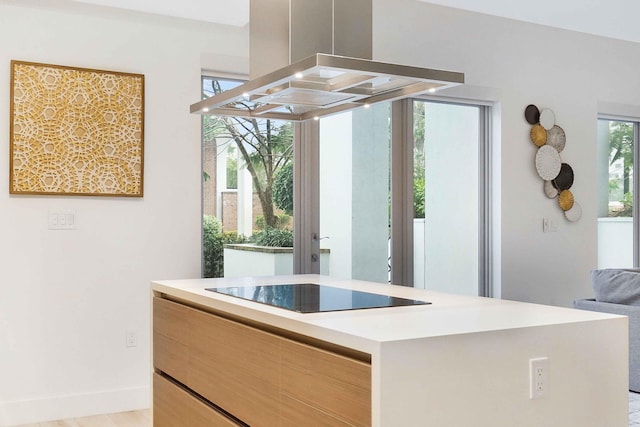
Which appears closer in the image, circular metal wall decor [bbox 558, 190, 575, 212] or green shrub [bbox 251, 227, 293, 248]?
green shrub [bbox 251, 227, 293, 248]

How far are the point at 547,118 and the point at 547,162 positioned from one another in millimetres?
368

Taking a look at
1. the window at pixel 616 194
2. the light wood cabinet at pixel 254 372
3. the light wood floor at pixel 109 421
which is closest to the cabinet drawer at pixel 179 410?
the light wood cabinet at pixel 254 372

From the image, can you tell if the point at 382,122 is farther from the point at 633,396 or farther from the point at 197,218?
the point at 633,396

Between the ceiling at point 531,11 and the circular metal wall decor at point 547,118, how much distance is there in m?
0.71

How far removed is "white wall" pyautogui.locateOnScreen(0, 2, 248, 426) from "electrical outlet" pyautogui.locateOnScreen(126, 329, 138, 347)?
0.03 metres

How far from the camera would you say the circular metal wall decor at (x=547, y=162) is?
5762mm

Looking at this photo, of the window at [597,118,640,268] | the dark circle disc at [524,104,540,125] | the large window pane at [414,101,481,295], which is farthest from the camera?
the window at [597,118,640,268]

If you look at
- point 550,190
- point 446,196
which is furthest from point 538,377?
point 550,190

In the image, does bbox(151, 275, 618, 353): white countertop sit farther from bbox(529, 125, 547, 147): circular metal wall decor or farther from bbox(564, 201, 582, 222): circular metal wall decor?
bbox(564, 201, 582, 222): circular metal wall decor

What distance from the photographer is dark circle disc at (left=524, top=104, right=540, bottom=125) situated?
18.8ft

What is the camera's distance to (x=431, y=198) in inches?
214

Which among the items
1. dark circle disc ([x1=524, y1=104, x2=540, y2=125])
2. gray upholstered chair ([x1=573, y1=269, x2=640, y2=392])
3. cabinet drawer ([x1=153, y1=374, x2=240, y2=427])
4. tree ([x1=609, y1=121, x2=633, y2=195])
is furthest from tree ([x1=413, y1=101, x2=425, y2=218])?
cabinet drawer ([x1=153, y1=374, x2=240, y2=427])

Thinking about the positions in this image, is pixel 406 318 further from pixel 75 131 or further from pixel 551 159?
pixel 551 159

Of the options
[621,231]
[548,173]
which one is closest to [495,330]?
[548,173]
